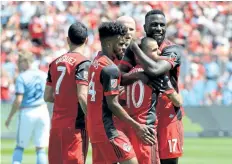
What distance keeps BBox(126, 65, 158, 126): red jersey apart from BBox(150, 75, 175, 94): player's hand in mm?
79

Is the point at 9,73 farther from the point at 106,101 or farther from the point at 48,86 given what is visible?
the point at 106,101

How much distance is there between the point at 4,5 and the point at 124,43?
1907 centimetres

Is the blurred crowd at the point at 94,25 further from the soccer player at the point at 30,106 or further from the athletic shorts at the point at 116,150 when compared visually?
the athletic shorts at the point at 116,150

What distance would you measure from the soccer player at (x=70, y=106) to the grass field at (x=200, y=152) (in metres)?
7.25

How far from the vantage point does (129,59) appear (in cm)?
836

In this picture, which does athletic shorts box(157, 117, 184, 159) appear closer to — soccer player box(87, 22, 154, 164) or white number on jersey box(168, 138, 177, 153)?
white number on jersey box(168, 138, 177, 153)

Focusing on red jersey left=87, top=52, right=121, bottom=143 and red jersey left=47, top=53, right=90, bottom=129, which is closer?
red jersey left=87, top=52, right=121, bottom=143

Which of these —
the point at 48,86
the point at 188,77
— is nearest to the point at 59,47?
the point at 188,77

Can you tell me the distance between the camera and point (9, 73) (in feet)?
74.5

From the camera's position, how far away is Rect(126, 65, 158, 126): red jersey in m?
7.93

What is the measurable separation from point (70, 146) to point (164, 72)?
1.64 metres

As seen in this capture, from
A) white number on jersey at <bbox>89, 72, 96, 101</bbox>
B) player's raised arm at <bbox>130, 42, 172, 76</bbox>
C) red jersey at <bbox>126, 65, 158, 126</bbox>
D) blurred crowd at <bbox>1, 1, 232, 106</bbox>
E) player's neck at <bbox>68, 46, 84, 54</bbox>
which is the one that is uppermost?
blurred crowd at <bbox>1, 1, 232, 106</bbox>

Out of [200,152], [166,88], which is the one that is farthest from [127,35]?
[200,152]

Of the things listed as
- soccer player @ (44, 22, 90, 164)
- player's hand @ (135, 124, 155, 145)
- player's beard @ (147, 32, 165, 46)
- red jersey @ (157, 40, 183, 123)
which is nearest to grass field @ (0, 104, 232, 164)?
red jersey @ (157, 40, 183, 123)
